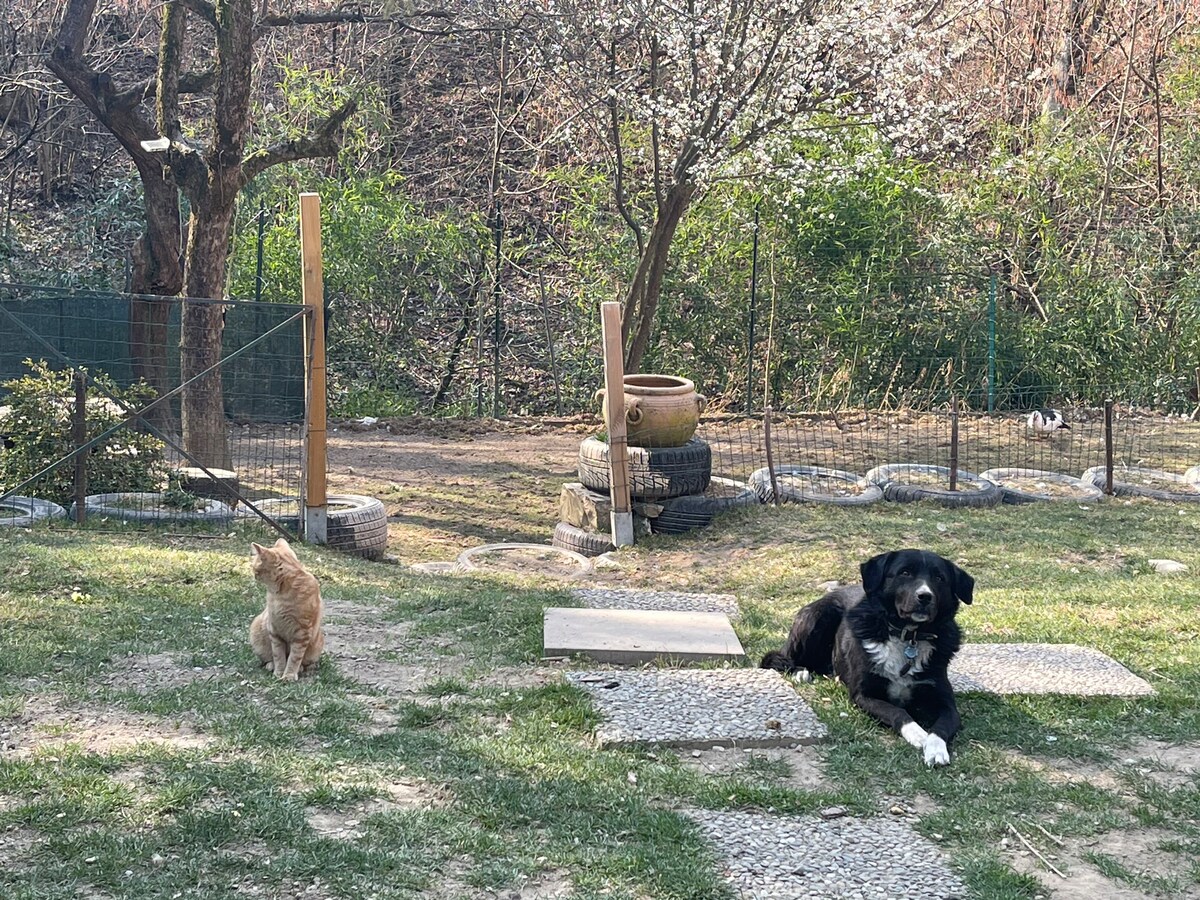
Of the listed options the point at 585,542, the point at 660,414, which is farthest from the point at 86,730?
the point at 660,414

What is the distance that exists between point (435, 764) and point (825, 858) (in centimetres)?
144

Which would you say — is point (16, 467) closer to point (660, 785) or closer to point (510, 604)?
point (510, 604)

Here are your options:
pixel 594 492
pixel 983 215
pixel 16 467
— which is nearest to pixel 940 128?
pixel 983 215

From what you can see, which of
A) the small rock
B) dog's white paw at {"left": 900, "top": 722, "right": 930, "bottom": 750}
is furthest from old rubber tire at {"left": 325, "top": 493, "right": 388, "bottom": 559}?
dog's white paw at {"left": 900, "top": 722, "right": 930, "bottom": 750}

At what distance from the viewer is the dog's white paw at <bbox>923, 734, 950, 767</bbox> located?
466 centimetres

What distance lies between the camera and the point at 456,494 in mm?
11695

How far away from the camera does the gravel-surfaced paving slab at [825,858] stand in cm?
370

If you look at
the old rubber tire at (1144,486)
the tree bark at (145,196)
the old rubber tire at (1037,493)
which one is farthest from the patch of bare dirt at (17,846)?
the old rubber tire at (1144,486)

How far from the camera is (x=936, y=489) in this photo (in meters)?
11.0

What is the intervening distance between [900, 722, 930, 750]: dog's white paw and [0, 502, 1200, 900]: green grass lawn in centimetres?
6

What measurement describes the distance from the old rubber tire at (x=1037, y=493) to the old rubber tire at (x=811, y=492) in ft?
3.91

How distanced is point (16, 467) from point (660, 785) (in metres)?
6.62

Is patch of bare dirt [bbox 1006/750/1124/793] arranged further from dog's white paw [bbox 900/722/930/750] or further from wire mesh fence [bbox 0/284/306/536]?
wire mesh fence [bbox 0/284/306/536]

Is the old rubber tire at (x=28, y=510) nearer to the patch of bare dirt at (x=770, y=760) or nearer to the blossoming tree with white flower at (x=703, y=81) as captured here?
the patch of bare dirt at (x=770, y=760)
